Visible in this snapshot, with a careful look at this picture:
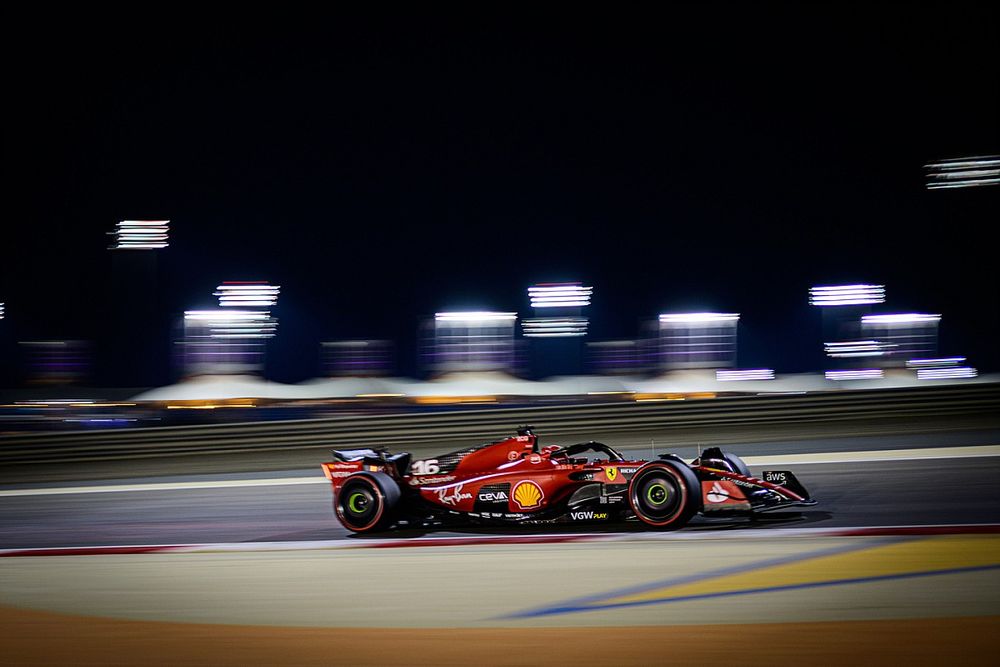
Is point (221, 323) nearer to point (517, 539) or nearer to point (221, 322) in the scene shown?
point (221, 322)

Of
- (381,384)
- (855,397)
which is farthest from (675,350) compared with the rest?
(855,397)

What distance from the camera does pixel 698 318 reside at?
159ft

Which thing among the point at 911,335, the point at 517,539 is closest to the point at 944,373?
the point at 911,335

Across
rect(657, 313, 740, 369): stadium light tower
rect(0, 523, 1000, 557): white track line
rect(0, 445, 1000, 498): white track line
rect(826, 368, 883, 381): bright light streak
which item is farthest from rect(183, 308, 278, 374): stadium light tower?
rect(0, 523, 1000, 557): white track line

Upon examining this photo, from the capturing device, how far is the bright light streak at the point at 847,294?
5212cm

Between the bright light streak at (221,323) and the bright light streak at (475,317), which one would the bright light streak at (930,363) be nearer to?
the bright light streak at (475,317)

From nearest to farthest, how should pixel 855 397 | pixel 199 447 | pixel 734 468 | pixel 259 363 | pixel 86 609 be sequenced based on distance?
pixel 86 609
pixel 734 468
pixel 855 397
pixel 199 447
pixel 259 363

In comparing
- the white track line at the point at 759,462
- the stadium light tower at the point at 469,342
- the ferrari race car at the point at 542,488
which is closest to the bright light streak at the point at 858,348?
the stadium light tower at the point at 469,342

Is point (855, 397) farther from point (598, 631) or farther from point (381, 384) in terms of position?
point (381, 384)

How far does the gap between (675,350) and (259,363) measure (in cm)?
1966

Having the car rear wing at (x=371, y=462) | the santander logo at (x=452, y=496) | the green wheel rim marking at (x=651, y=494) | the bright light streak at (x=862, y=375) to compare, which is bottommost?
the santander logo at (x=452, y=496)

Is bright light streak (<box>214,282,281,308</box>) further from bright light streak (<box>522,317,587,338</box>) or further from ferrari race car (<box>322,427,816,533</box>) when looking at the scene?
ferrari race car (<box>322,427,816,533</box>)

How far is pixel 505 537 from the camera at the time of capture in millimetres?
9906

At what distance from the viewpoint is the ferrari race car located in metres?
9.23
